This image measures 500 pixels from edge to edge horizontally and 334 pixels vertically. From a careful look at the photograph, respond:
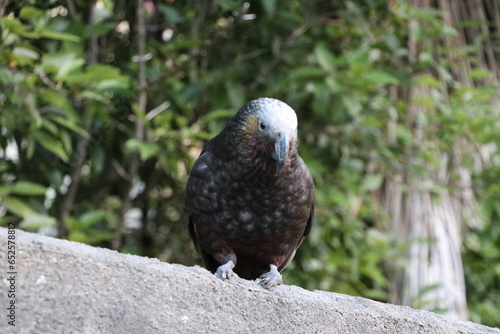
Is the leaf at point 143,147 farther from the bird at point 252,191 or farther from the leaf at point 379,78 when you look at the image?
the leaf at point 379,78

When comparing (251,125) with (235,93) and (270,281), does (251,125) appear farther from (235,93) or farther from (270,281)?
(235,93)

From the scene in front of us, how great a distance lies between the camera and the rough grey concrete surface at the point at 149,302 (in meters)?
1.58

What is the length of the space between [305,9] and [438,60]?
1.23 metres

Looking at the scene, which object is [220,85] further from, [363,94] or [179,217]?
[179,217]

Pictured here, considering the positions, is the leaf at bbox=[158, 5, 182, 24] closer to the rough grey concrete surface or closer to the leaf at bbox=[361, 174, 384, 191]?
the leaf at bbox=[361, 174, 384, 191]

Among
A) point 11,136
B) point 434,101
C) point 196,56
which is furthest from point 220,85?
point 434,101

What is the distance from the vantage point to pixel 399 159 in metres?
4.49

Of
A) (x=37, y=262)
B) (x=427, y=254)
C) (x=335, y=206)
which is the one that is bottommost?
(x=427, y=254)

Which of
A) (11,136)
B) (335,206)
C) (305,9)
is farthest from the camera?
(335,206)

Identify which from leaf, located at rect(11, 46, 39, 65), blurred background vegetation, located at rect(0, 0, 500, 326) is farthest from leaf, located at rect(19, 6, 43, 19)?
leaf, located at rect(11, 46, 39, 65)

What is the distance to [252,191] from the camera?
255cm

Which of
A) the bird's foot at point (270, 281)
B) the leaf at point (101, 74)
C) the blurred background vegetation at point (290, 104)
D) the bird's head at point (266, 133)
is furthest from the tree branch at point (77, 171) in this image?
the bird's foot at point (270, 281)

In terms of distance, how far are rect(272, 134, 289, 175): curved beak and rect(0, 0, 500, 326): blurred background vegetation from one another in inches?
40.6

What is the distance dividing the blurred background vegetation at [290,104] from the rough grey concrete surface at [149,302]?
1.41m
